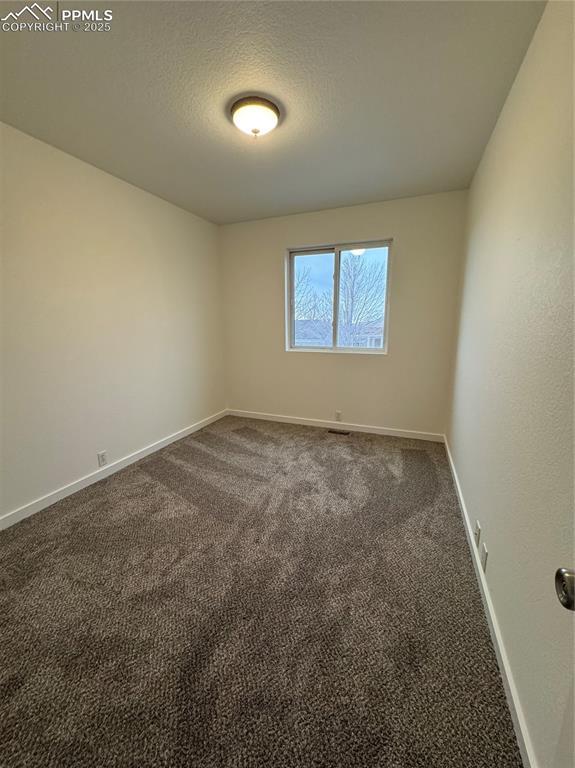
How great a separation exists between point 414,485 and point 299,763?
1889mm

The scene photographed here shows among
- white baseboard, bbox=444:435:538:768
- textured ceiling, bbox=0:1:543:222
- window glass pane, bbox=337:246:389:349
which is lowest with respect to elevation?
white baseboard, bbox=444:435:538:768

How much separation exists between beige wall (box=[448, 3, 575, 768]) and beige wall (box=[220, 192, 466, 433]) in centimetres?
131

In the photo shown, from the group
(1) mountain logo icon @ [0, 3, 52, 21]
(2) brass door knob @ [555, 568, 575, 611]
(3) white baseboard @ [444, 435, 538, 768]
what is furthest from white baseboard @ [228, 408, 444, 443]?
(1) mountain logo icon @ [0, 3, 52, 21]

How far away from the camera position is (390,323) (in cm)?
332

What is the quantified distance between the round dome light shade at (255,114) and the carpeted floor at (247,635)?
2494mm

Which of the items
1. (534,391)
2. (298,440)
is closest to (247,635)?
(534,391)

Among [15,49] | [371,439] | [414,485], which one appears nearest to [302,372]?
[371,439]

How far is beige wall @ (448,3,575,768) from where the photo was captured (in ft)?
2.74

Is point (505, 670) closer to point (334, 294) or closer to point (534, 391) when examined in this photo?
point (534, 391)

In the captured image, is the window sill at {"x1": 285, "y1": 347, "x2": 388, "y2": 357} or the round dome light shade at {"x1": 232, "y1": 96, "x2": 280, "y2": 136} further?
the window sill at {"x1": 285, "y1": 347, "x2": 388, "y2": 357}

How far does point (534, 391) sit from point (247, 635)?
5.02ft

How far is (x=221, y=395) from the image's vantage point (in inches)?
167

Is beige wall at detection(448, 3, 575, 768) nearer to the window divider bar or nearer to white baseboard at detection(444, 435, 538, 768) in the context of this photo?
white baseboard at detection(444, 435, 538, 768)

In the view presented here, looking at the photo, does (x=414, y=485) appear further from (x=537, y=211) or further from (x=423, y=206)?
(x=423, y=206)
